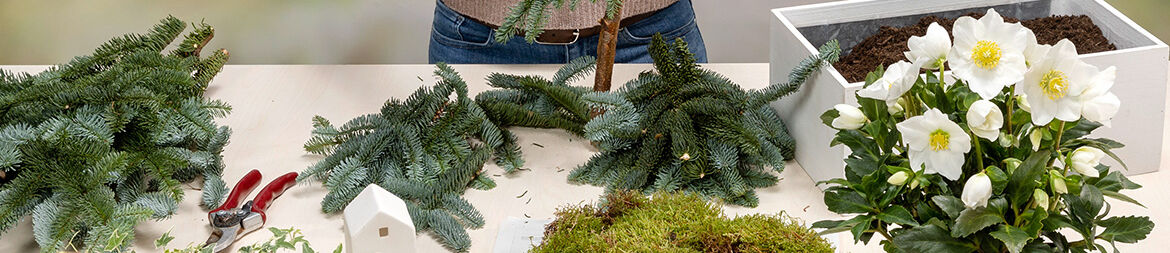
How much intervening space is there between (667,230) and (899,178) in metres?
0.23

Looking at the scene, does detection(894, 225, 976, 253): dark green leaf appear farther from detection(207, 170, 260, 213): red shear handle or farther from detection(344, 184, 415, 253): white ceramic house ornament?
detection(207, 170, 260, 213): red shear handle

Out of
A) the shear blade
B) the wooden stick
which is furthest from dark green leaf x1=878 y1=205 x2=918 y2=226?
the shear blade

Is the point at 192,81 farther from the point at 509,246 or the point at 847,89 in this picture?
the point at 847,89

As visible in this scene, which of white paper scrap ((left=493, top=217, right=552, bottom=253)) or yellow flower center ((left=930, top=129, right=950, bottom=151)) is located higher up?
yellow flower center ((left=930, top=129, right=950, bottom=151))

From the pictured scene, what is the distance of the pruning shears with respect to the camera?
1.00 m

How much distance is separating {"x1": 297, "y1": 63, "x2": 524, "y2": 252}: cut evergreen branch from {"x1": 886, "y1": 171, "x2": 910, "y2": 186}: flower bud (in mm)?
446

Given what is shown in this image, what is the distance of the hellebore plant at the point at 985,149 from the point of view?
0.64m

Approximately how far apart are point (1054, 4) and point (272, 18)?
74.6 inches

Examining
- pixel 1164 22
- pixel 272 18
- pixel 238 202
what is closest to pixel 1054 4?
pixel 238 202

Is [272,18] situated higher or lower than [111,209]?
higher

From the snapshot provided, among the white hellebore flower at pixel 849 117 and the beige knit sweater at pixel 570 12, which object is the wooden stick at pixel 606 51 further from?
the white hellebore flower at pixel 849 117

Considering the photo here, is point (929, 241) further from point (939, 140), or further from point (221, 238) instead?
point (221, 238)

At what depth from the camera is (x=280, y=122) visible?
1.30 metres

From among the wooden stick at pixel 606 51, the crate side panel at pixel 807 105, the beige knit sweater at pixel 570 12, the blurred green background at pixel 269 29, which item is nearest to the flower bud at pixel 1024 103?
the crate side panel at pixel 807 105
